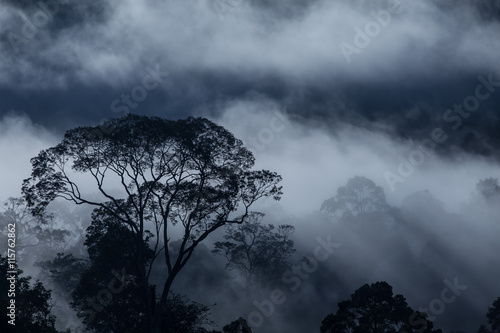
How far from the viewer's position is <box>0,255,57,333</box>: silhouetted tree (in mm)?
22938

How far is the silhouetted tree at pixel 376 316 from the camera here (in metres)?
27.9

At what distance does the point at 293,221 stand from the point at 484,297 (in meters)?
59.8

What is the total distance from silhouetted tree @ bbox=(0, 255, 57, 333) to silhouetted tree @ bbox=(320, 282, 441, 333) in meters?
16.7

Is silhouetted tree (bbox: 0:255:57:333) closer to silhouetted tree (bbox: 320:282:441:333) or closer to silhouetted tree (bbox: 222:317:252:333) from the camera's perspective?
silhouetted tree (bbox: 222:317:252:333)

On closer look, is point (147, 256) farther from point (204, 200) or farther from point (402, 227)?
point (402, 227)

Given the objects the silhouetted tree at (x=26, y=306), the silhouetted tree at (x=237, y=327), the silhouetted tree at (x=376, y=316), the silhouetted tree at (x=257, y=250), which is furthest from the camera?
the silhouetted tree at (x=257, y=250)

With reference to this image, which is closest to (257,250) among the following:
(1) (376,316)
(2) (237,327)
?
(1) (376,316)

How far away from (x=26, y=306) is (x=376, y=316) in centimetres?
2271

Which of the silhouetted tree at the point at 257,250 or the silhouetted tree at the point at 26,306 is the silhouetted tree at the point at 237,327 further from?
the silhouetted tree at the point at 257,250

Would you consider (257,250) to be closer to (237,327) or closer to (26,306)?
(26,306)

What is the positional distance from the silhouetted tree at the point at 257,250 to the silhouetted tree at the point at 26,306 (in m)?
30.9

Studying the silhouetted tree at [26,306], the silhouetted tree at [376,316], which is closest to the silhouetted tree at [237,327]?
the silhouetted tree at [376,316]

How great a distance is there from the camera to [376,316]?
29.1 meters

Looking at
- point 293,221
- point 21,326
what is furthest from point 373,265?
point 21,326
